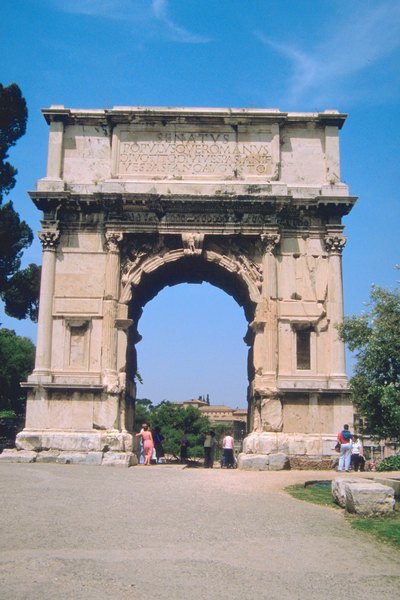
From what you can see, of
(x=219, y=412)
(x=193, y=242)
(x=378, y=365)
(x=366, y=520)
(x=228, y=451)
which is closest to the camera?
(x=366, y=520)

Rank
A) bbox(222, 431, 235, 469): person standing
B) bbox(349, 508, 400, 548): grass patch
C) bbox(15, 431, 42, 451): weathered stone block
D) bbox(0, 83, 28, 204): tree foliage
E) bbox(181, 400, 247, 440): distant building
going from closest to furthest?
1. bbox(349, 508, 400, 548): grass patch
2. bbox(15, 431, 42, 451): weathered stone block
3. bbox(222, 431, 235, 469): person standing
4. bbox(0, 83, 28, 204): tree foliage
5. bbox(181, 400, 247, 440): distant building

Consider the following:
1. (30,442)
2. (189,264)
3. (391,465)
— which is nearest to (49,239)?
(189,264)

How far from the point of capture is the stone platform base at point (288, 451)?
18.1 metres

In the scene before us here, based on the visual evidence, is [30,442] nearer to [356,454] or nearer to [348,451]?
[348,451]

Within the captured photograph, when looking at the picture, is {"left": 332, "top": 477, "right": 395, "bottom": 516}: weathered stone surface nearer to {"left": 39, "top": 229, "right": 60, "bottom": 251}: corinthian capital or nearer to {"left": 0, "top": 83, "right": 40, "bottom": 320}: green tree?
{"left": 39, "top": 229, "right": 60, "bottom": 251}: corinthian capital

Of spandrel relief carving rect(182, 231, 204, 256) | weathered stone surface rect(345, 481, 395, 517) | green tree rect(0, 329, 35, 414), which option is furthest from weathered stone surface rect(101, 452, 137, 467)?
green tree rect(0, 329, 35, 414)

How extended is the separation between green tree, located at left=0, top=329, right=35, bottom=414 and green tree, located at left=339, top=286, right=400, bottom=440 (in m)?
28.0

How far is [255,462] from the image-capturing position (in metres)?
18.1

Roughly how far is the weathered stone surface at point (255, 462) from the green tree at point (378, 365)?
5.25 meters

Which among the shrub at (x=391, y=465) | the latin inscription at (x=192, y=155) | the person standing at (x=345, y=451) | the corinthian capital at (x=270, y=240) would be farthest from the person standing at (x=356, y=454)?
the latin inscription at (x=192, y=155)

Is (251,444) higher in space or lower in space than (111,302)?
lower

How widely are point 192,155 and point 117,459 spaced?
9093 mm

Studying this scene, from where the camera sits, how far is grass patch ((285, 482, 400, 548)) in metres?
8.50

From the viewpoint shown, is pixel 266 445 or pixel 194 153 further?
pixel 194 153
